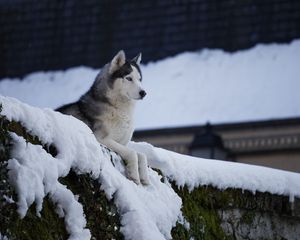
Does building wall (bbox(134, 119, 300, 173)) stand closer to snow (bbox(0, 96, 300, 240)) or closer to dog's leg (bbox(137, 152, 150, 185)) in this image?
snow (bbox(0, 96, 300, 240))

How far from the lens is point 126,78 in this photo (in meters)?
8.01

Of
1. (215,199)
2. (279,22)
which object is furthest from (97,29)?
(215,199)

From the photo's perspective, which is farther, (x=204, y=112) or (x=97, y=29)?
(x=97, y=29)

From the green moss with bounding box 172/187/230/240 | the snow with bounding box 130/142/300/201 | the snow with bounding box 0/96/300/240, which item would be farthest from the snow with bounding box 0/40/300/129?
the snow with bounding box 0/96/300/240

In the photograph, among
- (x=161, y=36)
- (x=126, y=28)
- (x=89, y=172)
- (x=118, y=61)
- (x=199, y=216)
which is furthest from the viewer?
(x=126, y=28)

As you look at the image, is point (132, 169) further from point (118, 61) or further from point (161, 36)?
point (161, 36)

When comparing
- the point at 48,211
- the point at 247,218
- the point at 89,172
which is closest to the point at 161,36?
the point at 247,218

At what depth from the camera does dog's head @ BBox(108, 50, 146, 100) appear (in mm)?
7898

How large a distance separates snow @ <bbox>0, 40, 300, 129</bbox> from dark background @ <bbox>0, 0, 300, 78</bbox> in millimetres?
601

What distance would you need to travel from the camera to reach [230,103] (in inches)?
1048

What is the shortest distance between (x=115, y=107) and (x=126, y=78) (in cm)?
26

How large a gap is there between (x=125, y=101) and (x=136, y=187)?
3.06ft

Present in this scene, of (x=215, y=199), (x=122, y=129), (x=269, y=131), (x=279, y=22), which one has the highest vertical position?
(x=122, y=129)

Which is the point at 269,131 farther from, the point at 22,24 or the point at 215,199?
the point at 215,199
